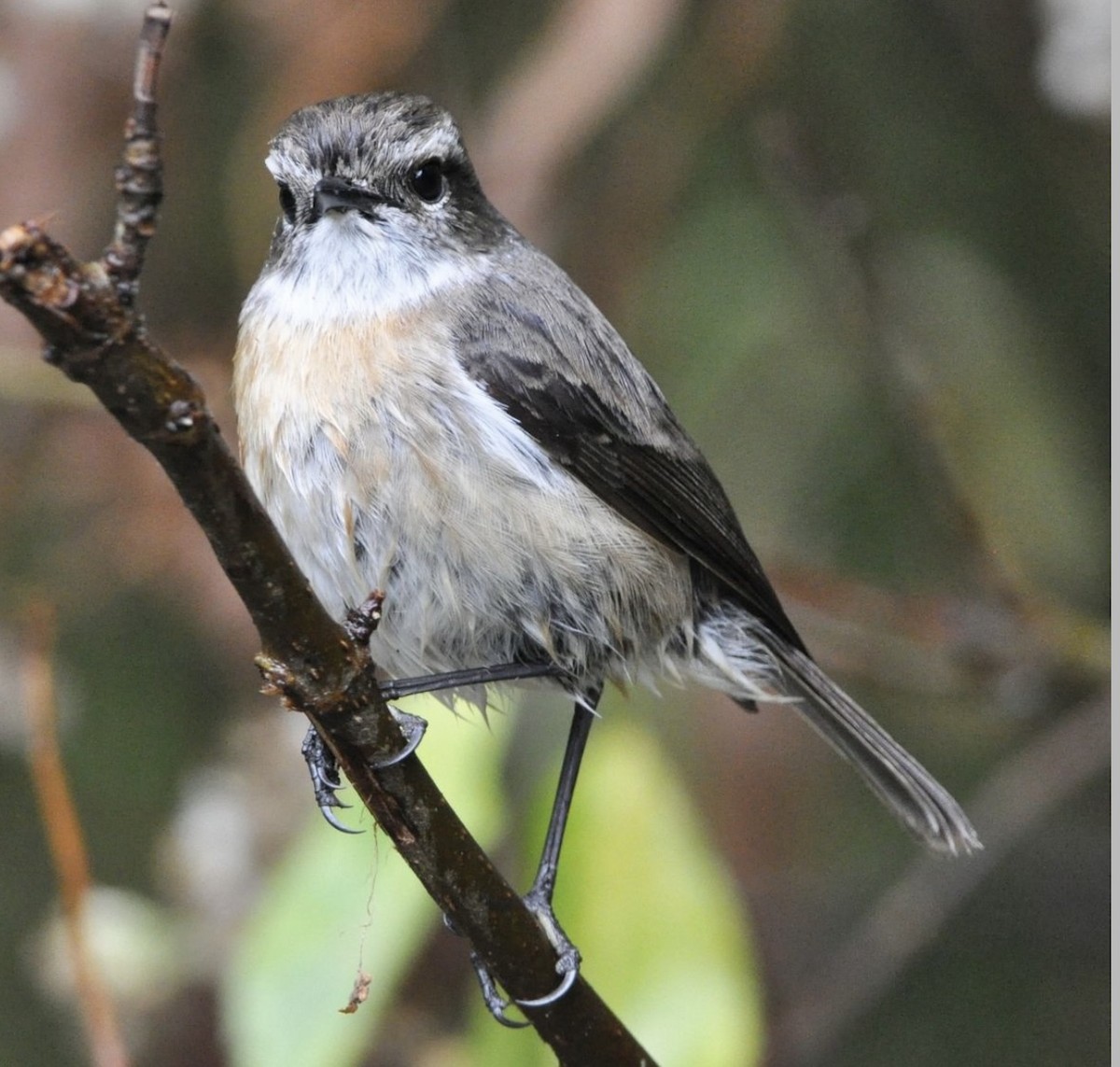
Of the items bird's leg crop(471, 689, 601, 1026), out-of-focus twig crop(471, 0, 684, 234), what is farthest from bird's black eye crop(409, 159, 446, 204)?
bird's leg crop(471, 689, 601, 1026)

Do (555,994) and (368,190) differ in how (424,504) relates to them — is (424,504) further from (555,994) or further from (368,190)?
(555,994)

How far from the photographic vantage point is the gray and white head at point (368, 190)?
276cm

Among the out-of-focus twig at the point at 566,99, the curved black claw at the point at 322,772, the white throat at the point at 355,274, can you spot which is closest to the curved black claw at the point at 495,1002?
the curved black claw at the point at 322,772

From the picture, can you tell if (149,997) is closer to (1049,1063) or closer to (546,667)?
(546,667)

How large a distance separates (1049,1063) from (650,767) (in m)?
2.37

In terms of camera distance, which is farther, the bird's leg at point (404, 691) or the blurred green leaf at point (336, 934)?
the blurred green leaf at point (336, 934)

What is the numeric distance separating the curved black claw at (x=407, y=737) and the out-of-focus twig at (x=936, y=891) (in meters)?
→ 1.93

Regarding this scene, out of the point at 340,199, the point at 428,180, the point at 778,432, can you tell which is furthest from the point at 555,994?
the point at 778,432

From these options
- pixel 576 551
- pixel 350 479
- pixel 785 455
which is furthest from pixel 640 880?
pixel 785 455

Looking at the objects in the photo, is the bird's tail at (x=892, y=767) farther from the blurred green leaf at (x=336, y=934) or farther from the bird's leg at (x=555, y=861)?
the blurred green leaf at (x=336, y=934)

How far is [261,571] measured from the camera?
1.68 m

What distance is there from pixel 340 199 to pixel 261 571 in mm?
1228

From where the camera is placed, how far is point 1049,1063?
4570 mm

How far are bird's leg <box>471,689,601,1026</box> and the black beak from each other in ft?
3.20
